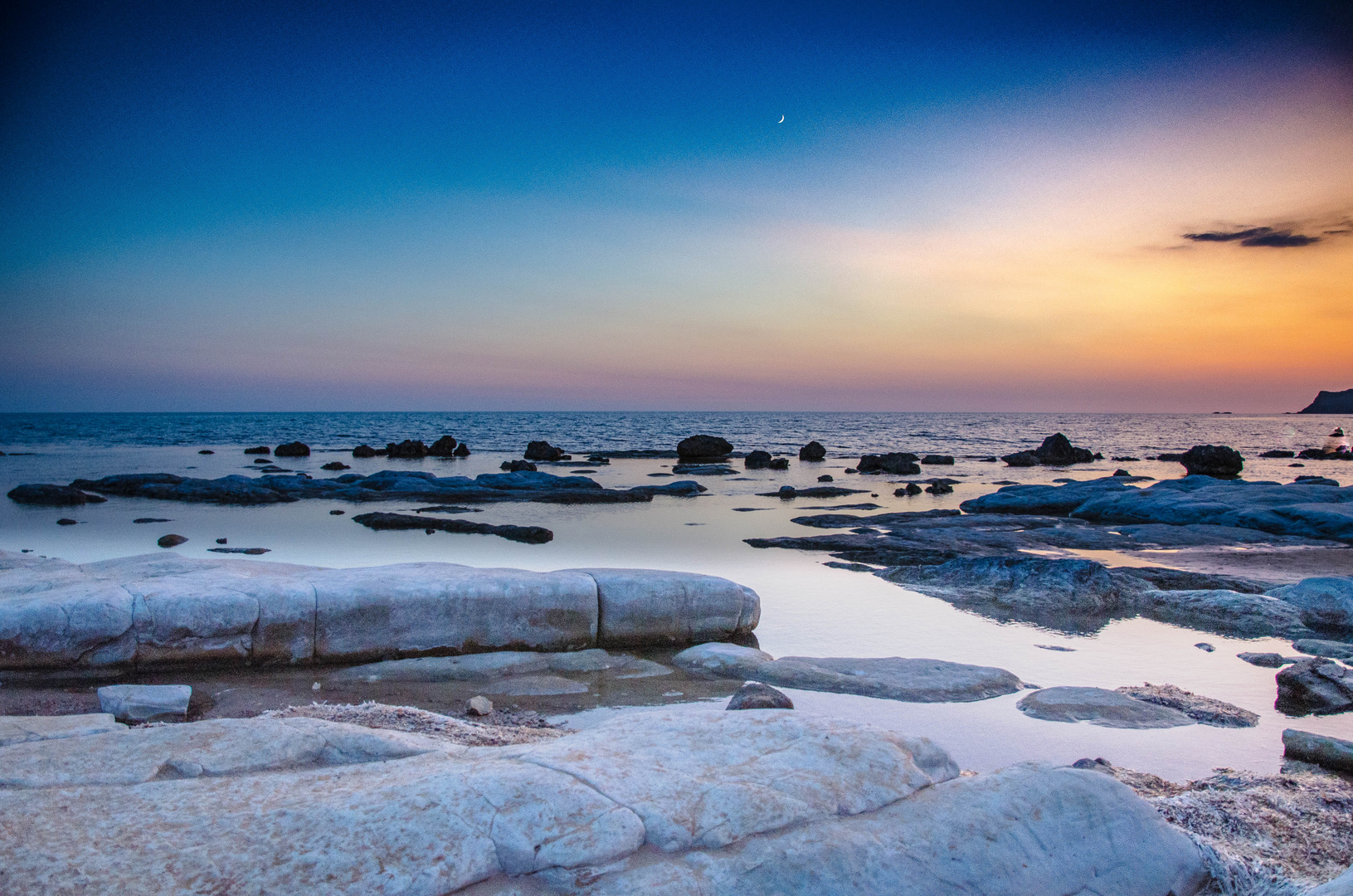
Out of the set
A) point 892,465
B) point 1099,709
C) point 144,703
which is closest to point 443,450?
point 892,465

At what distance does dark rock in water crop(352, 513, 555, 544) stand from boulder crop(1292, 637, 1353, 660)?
1196cm

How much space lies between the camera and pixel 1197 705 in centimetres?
625

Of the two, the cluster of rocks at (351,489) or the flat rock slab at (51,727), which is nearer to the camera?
the flat rock slab at (51,727)

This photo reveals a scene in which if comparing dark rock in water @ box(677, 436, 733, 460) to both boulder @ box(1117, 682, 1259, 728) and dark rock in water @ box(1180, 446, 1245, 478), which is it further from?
boulder @ box(1117, 682, 1259, 728)

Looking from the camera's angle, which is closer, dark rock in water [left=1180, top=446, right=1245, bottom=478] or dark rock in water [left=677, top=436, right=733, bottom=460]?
dark rock in water [left=1180, top=446, right=1245, bottom=478]

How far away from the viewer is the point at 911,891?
118 inches

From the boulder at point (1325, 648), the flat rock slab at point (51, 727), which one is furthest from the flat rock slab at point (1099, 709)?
the flat rock slab at point (51, 727)

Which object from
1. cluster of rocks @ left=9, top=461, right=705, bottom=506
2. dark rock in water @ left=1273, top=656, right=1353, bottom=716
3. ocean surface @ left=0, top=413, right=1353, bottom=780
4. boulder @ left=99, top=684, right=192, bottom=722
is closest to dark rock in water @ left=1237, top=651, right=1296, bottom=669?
ocean surface @ left=0, top=413, right=1353, bottom=780

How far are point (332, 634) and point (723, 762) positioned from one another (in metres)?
5.21

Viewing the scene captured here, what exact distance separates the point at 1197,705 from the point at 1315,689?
104cm

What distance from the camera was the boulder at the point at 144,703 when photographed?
568 cm

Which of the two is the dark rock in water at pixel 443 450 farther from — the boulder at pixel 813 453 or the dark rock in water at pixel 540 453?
the boulder at pixel 813 453

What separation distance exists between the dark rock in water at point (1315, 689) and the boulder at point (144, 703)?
353 inches

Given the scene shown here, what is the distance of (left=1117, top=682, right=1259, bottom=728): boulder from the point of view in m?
5.99
